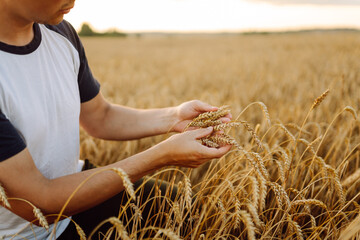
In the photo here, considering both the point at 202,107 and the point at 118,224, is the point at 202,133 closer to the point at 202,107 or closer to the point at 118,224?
the point at 202,107

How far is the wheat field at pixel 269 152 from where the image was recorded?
1062 millimetres

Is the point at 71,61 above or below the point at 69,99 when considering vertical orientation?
above

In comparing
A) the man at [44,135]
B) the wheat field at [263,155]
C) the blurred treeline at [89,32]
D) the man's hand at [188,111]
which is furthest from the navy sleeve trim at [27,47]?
the blurred treeline at [89,32]

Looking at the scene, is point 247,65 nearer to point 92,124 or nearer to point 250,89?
point 250,89

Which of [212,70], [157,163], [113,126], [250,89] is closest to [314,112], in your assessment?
[250,89]

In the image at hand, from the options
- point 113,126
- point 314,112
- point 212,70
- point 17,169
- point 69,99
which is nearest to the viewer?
point 17,169

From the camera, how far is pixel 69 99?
1183 millimetres

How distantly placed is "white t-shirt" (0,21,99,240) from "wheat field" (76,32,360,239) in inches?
17.4

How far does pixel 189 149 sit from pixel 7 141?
0.56 m

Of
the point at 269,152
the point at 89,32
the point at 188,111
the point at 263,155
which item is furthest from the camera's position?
the point at 89,32

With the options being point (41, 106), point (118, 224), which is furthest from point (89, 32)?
point (118, 224)

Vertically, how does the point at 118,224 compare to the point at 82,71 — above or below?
below

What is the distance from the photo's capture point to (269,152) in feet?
4.18

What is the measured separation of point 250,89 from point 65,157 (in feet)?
9.92
